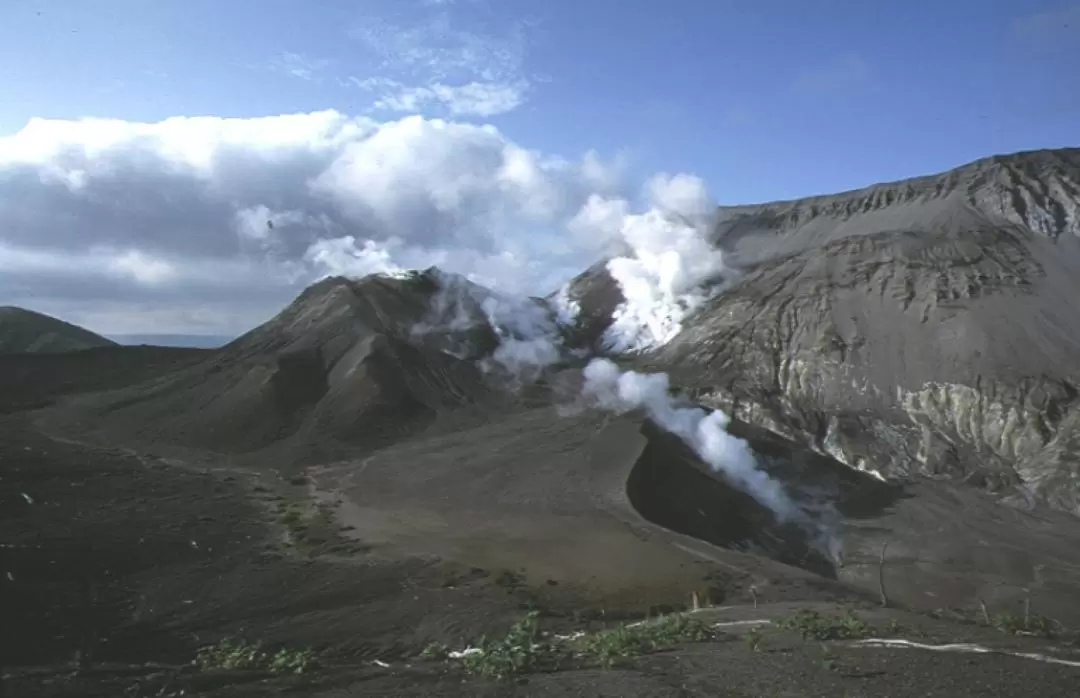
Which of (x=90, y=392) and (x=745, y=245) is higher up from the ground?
(x=745, y=245)

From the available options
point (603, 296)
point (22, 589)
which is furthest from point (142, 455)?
point (603, 296)

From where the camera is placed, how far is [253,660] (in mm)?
16344

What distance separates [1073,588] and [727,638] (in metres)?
32.1

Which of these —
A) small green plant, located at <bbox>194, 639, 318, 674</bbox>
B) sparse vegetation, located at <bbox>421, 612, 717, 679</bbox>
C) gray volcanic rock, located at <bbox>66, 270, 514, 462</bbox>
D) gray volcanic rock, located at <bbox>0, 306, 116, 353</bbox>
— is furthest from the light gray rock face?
gray volcanic rock, located at <bbox>0, 306, 116, 353</bbox>

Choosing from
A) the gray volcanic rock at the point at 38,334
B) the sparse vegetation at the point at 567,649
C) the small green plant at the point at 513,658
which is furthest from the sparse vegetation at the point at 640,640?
the gray volcanic rock at the point at 38,334

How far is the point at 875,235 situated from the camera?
319 ft

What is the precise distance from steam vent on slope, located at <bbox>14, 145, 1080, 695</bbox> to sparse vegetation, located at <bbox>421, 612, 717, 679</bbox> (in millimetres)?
6207

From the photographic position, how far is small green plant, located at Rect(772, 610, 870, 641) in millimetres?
16453

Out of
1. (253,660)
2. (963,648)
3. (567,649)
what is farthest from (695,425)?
(253,660)

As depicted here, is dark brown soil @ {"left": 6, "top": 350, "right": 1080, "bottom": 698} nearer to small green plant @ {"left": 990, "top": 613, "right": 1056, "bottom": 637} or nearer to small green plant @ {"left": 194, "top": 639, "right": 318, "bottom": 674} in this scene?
small green plant @ {"left": 194, "top": 639, "right": 318, "bottom": 674}

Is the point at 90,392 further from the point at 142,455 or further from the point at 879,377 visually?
the point at 879,377

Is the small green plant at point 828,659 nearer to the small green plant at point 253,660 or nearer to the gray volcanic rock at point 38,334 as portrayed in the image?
the small green plant at point 253,660

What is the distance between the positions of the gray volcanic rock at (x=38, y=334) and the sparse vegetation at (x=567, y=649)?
132090 millimetres

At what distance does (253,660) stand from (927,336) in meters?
78.2
